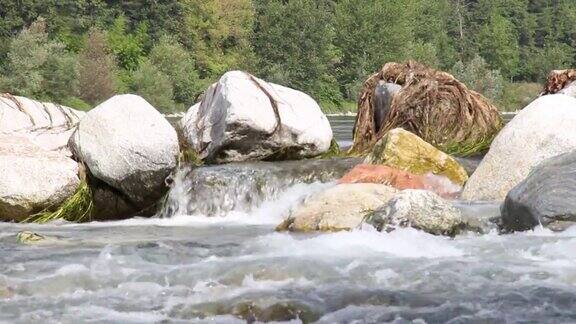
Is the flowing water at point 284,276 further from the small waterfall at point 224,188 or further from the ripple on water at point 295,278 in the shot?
the small waterfall at point 224,188

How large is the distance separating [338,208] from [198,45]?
2402 inches

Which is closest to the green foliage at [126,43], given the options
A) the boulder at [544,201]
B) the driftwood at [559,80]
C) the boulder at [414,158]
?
the driftwood at [559,80]

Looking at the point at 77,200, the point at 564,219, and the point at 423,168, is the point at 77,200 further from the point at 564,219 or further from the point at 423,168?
the point at 564,219

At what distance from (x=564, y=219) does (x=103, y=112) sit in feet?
18.1

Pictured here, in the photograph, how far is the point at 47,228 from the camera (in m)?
8.56

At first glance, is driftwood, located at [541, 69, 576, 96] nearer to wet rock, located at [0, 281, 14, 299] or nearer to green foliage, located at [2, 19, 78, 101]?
wet rock, located at [0, 281, 14, 299]

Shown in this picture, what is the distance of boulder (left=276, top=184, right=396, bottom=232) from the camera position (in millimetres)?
7496

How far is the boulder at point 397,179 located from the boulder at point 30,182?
324 centimetres

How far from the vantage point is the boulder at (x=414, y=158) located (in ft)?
31.9

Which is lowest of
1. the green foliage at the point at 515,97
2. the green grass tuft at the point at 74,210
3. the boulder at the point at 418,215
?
the green foliage at the point at 515,97

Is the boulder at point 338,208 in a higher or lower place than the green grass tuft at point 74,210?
higher

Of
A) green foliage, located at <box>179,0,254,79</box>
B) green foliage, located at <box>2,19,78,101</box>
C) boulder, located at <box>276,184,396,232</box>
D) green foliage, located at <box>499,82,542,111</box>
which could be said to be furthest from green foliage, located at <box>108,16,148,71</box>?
boulder, located at <box>276,184,396,232</box>

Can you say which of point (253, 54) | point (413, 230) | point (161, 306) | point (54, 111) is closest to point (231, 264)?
point (161, 306)

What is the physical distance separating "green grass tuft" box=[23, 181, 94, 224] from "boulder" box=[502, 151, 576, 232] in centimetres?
480
